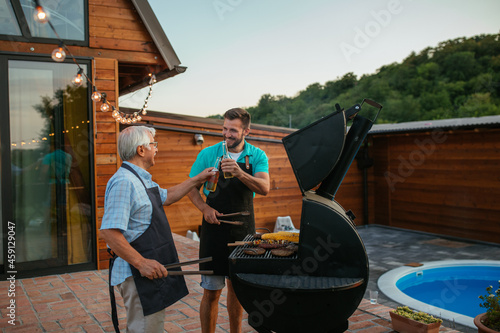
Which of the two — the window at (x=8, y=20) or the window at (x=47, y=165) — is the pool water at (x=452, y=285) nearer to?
the window at (x=47, y=165)

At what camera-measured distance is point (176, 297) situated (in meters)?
2.11

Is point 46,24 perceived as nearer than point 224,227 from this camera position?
No

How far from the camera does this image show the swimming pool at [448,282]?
731 cm

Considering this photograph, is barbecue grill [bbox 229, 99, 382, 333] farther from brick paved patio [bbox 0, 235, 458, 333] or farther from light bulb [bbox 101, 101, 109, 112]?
light bulb [bbox 101, 101, 109, 112]

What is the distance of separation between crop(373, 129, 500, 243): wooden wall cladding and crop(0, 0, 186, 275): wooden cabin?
8.86 metres

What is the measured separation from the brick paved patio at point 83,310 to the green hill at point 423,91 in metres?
21.3

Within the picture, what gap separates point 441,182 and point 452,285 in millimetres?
4023

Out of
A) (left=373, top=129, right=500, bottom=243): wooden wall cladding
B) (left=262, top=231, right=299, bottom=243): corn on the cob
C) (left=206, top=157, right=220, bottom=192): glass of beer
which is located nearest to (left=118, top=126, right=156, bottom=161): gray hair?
(left=206, top=157, right=220, bottom=192): glass of beer

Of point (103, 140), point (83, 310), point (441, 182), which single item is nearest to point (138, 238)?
point (83, 310)

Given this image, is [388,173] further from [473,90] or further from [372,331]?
[473,90]

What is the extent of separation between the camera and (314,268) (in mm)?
2078

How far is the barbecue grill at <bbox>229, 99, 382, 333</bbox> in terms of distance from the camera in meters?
1.97

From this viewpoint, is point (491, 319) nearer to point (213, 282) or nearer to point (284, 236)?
point (284, 236)

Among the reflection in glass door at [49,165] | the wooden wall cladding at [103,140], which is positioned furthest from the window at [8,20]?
the wooden wall cladding at [103,140]
